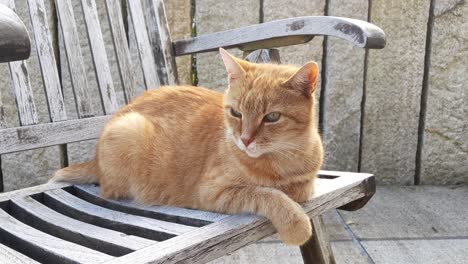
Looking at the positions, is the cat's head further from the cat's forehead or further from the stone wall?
the stone wall

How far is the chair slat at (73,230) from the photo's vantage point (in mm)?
1025

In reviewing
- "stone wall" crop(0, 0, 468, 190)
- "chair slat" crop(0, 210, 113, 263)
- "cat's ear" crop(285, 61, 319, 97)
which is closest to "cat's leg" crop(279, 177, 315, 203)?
"cat's ear" crop(285, 61, 319, 97)

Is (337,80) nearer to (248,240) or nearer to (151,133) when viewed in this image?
(151,133)

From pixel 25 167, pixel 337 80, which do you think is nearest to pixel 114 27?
pixel 25 167

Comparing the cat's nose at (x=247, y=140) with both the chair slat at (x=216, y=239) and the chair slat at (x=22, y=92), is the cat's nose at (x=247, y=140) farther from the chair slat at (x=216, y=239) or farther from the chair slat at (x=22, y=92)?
the chair slat at (x=22, y=92)

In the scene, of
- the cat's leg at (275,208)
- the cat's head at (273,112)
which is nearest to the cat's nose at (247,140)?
the cat's head at (273,112)

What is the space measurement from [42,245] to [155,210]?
0.31 m

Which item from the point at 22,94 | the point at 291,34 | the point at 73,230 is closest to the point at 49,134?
the point at 22,94

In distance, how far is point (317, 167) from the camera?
133 centimetres

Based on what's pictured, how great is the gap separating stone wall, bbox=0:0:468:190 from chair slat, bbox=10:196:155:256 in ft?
3.69

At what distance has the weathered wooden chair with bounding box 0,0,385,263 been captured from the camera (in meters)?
0.99

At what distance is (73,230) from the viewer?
3.69ft

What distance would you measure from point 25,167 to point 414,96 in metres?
1.91

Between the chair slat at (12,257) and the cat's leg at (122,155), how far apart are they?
39 cm
